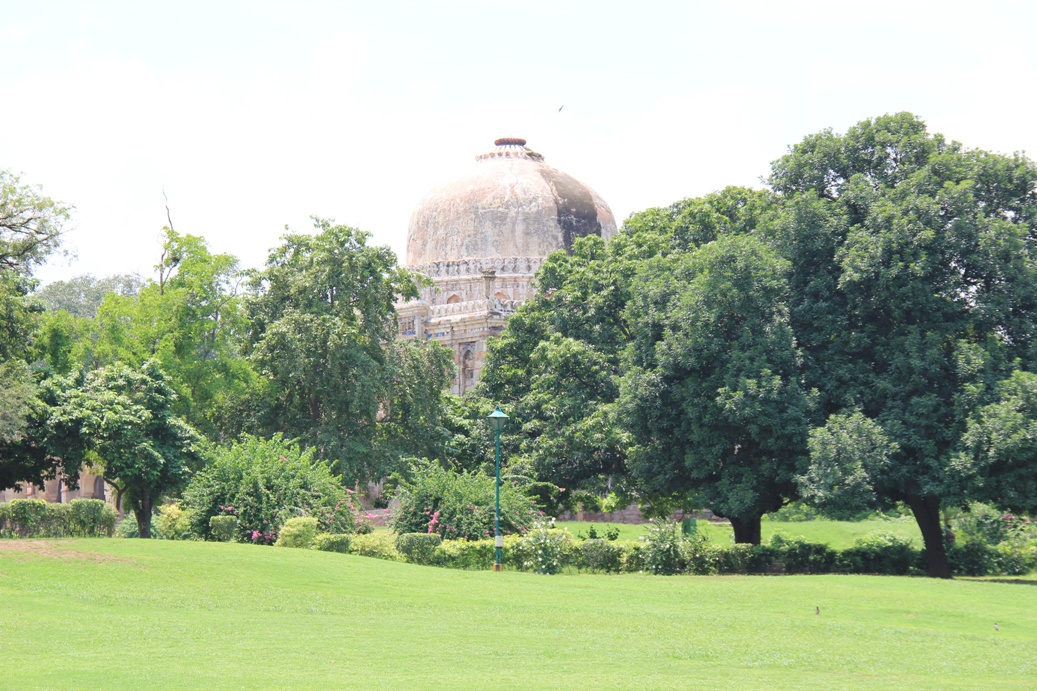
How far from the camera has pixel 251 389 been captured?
1551 inches

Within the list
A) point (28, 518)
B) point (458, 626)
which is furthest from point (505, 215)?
point (458, 626)

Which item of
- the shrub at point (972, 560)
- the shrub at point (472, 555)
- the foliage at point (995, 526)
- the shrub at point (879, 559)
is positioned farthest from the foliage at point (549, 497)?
the foliage at point (995, 526)

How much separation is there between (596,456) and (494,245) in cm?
2548

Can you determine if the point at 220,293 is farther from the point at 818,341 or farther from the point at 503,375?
the point at 818,341

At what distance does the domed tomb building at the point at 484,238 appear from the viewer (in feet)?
192

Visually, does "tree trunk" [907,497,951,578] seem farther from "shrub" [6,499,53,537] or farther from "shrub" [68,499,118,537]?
"shrub" [6,499,53,537]

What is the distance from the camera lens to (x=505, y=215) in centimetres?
6091

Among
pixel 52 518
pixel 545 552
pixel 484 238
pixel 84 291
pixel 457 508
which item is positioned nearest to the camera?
pixel 52 518

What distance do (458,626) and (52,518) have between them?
13575mm

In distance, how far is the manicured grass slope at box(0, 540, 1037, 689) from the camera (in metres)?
15.0

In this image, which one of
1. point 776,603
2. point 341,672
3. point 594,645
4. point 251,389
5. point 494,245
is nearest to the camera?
point 341,672

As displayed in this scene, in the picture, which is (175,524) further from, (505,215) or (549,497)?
(505,215)

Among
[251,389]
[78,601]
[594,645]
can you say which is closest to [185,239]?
[251,389]

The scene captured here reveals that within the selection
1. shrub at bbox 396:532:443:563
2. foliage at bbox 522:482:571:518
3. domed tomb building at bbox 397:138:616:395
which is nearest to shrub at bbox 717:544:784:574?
shrub at bbox 396:532:443:563
